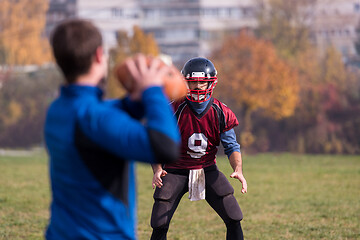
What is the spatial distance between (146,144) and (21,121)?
165 ft

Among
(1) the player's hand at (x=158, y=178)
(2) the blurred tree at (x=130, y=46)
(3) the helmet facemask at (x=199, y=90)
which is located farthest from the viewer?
(2) the blurred tree at (x=130, y=46)

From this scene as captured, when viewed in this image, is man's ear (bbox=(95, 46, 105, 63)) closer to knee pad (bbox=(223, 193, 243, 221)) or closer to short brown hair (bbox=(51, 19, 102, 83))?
short brown hair (bbox=(51, 19, 102, 83))

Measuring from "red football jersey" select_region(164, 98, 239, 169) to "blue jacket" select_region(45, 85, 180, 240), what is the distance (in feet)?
11.0

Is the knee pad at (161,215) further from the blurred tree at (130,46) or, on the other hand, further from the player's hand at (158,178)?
the blurred tree at (130,46)

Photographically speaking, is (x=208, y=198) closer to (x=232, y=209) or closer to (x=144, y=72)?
(x=232, y=209)

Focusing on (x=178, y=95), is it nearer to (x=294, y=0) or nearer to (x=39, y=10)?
(x=294, y=0)

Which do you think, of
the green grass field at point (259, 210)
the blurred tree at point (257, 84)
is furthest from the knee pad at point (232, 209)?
the blurred tree at point (257, 84)

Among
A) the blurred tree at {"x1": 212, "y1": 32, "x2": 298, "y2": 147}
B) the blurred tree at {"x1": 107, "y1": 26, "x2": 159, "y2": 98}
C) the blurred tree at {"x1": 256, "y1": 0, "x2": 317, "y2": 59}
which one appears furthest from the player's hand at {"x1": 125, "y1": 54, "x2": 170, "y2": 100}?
the blurred tree at {"x1": 256, "y1": 0, "x2": 317, "y2": 59}

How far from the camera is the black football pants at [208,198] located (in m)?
6.08

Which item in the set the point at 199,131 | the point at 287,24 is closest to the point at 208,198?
the point at 199,131

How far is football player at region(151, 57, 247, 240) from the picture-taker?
6.22m

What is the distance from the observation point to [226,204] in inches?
240

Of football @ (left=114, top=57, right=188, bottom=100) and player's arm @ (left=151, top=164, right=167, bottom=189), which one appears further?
player's arm @ (left=151, top=164, right=167, bottom=189)

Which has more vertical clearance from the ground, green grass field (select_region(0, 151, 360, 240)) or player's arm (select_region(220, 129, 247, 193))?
player's arm (select_region(220, 129, 247, 193))
